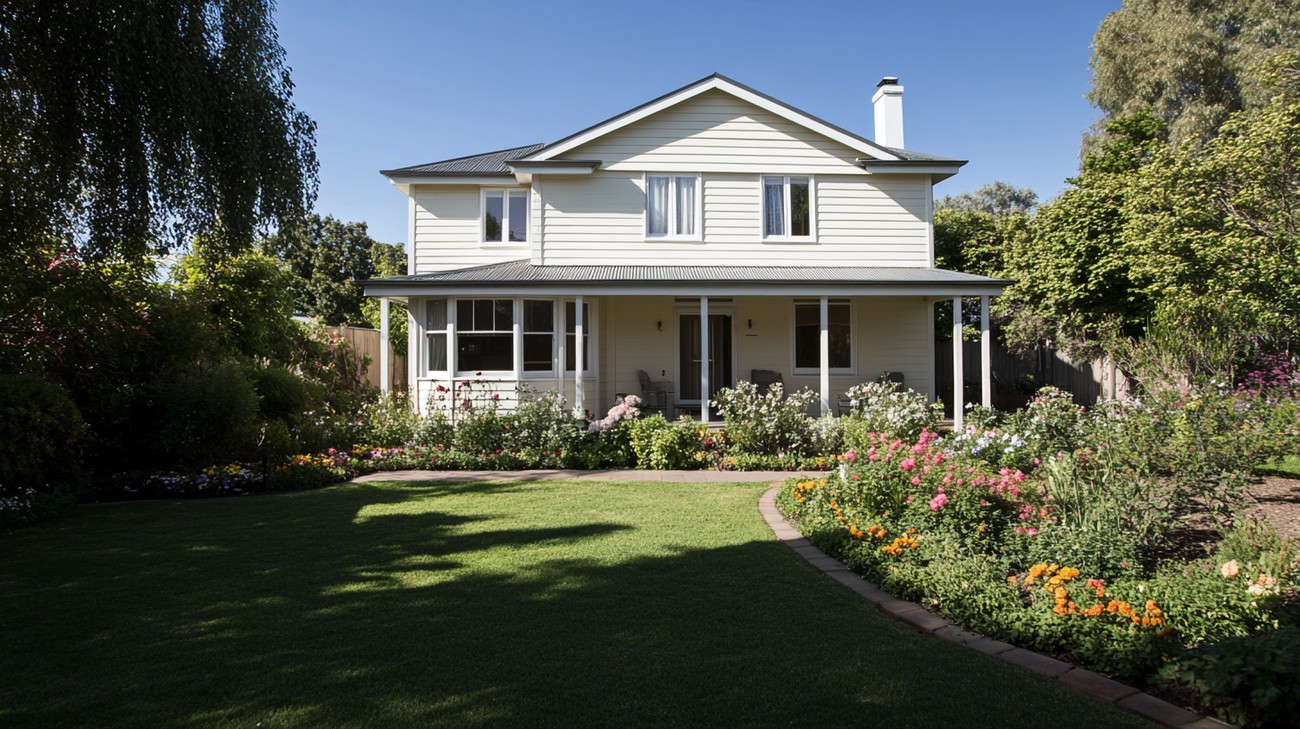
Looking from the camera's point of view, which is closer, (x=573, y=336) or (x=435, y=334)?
(x=435, y=334)

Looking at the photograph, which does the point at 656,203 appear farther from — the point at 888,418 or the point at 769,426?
the point at 888,418

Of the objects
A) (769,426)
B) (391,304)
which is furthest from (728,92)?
(391,304)

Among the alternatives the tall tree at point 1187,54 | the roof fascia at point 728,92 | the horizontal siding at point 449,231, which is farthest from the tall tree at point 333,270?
the tall tree at point 1187,54

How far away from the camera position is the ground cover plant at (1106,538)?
11.6 feet

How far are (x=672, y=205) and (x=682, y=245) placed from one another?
88 cm

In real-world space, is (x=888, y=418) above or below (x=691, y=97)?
below

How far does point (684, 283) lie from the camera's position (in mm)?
13023

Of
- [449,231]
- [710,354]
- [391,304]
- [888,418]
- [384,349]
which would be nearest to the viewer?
[888,418]

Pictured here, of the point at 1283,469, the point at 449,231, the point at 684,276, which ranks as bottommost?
the point at 1283,469

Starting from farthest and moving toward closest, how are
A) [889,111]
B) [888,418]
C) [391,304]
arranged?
[391,304] → [889,111] → [888,418]

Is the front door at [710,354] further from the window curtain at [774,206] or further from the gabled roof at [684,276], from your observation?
the window curtain at [774,206]

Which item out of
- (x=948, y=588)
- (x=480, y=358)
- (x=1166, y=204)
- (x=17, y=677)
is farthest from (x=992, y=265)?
(x=17, y=677)

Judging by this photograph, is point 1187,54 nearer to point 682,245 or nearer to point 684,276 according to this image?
point 682,245

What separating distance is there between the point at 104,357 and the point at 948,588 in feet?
34.1
